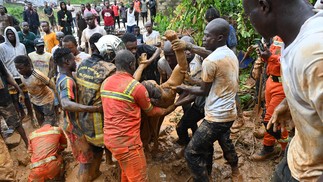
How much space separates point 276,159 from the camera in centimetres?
390

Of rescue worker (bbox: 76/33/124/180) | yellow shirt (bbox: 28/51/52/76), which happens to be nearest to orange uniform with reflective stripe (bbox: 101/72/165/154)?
rescue worker (bbox: 76/33/124/180)

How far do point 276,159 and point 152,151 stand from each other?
1751mm

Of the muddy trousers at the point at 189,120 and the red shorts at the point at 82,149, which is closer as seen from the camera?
the red shorts at the point at 82,149

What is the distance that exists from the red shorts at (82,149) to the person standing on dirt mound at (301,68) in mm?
2462

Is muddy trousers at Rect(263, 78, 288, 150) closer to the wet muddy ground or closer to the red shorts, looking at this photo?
the wet muddy ground

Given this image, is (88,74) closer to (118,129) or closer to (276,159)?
(118,129)

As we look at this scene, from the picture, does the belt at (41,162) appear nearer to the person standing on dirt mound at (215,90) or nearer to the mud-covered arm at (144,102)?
the mud-covered arm at (144,102)

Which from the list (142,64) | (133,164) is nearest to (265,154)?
(133,164)

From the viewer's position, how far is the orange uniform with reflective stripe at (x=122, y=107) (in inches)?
109

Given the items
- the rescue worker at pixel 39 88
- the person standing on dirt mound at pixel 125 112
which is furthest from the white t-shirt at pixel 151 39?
the person standing on dirt mound at pixel 125 112

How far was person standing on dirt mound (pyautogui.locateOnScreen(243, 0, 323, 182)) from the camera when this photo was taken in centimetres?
102

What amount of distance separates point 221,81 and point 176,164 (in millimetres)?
1685

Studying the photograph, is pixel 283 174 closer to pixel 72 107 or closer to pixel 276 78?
pixel 276 78

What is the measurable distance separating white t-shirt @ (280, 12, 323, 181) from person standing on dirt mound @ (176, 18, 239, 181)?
4.47 ft
